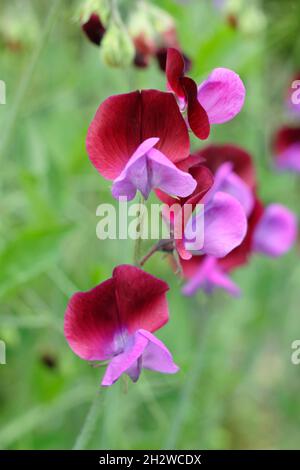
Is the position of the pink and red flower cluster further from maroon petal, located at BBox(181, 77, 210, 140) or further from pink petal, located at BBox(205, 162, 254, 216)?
pink petal, located at BBox(205, 162, 254, 216)

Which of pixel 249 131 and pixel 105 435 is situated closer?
pixel 105 435

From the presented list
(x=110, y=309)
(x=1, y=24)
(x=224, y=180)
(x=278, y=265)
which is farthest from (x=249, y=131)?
(x=110, y=309)

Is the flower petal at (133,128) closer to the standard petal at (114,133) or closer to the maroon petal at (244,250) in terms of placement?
the standard petal at (114,133)

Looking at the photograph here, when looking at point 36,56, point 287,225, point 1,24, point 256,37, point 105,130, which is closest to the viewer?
point 105,130

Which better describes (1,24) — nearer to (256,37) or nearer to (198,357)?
(256,37)

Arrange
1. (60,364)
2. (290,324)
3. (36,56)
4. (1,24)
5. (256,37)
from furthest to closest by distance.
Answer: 1. (290,324)
2. (1,24)
3. (256,37)
4. (60,364)
5. (36,56)

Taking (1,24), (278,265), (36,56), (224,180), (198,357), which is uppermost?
(1,24)

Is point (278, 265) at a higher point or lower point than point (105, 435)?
higher
